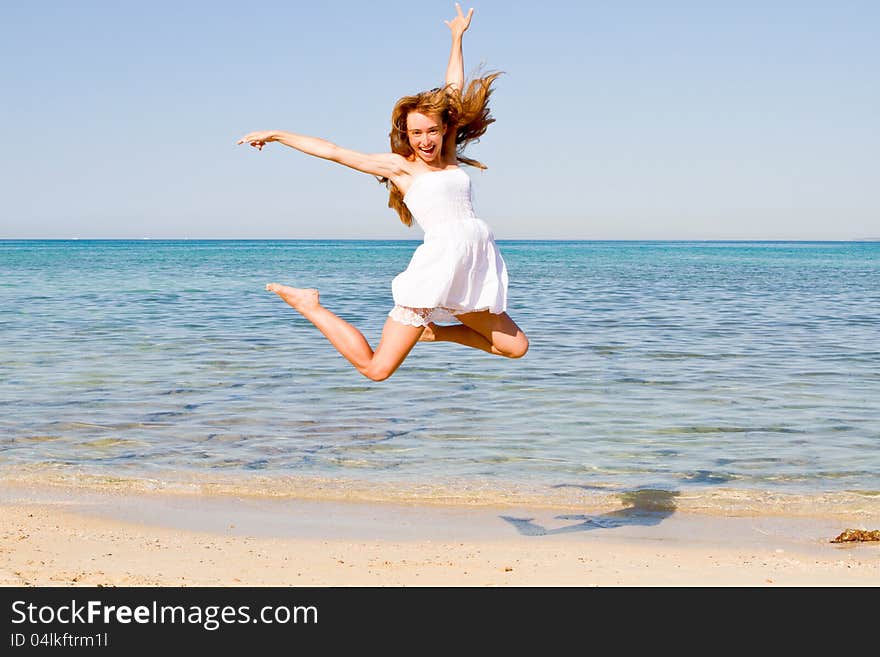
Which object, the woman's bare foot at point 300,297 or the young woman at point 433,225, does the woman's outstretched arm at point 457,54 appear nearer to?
the young woman at point 433,225

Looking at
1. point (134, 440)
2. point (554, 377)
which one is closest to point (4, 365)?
point (134, 440)

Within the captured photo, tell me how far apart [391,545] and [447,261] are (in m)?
1.86

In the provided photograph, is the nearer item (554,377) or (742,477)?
(742,477)

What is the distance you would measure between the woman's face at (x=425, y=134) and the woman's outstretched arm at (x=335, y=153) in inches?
4.8

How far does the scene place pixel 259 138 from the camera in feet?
18.1

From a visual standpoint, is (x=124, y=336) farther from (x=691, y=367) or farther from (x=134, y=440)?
(x=691, y=367)

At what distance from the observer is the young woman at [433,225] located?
5504 mm

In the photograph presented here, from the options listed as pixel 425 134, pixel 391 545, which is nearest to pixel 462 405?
pixel 391 545

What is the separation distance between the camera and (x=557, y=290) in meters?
32.7

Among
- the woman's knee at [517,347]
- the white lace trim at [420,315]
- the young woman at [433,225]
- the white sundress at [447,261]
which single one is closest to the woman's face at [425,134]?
the young woman at [433,225]

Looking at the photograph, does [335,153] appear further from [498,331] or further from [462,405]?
[462,405]

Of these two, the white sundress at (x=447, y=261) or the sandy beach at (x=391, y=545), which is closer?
the sandy beach at (x=391, y=545)

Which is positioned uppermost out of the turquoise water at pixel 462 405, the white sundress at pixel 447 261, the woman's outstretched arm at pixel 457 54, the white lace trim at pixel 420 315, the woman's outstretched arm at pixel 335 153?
the woman's outstretched arm at pixel 457 54

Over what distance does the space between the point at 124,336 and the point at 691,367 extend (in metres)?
9.40
